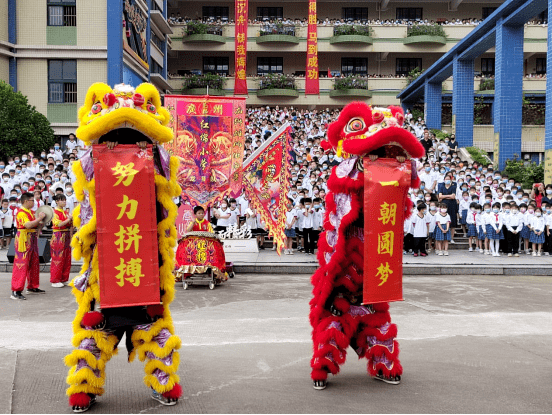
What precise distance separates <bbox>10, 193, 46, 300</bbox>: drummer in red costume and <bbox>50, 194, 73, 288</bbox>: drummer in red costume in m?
0.60

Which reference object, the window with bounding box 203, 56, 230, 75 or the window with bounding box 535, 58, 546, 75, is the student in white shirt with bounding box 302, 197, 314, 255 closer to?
the window with bounding box 203, 56, 230, 75

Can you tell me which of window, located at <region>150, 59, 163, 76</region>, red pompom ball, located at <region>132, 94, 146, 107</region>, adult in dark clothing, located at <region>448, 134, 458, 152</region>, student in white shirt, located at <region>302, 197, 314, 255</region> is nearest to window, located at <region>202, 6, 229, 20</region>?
window, located at <region>150, 59, 163, 76</region>

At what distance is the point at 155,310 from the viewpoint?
4.34 meters

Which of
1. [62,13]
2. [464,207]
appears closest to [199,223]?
[464,207]

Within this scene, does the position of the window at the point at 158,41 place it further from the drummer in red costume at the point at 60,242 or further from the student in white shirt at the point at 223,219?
the drummer in red costume at the point at 60,242

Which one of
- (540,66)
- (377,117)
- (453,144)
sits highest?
(540,66)

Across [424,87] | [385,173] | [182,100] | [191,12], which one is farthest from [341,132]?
[191,12]

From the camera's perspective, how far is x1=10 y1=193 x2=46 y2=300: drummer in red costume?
9.07 meters

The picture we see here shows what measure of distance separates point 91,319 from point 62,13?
25.6m

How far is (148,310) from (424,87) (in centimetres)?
3041

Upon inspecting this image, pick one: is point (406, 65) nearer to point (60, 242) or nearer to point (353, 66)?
point (353, 66)

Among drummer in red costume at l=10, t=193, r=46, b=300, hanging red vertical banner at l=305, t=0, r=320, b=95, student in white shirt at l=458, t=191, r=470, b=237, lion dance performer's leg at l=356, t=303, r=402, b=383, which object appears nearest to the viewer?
lion dance performer's leg at l=356, t=303, r=402, b=383

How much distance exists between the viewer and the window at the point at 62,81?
2672 cm

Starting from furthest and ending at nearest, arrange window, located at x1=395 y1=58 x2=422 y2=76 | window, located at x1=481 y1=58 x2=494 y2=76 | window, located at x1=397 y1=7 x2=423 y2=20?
window, located at x1=397 y1=7 x2=423 y2=20 < window, located at x1=395 y1=58 x2=422 y2=76 < window, located at x1=481 y1=58 x2=494 y2=76
